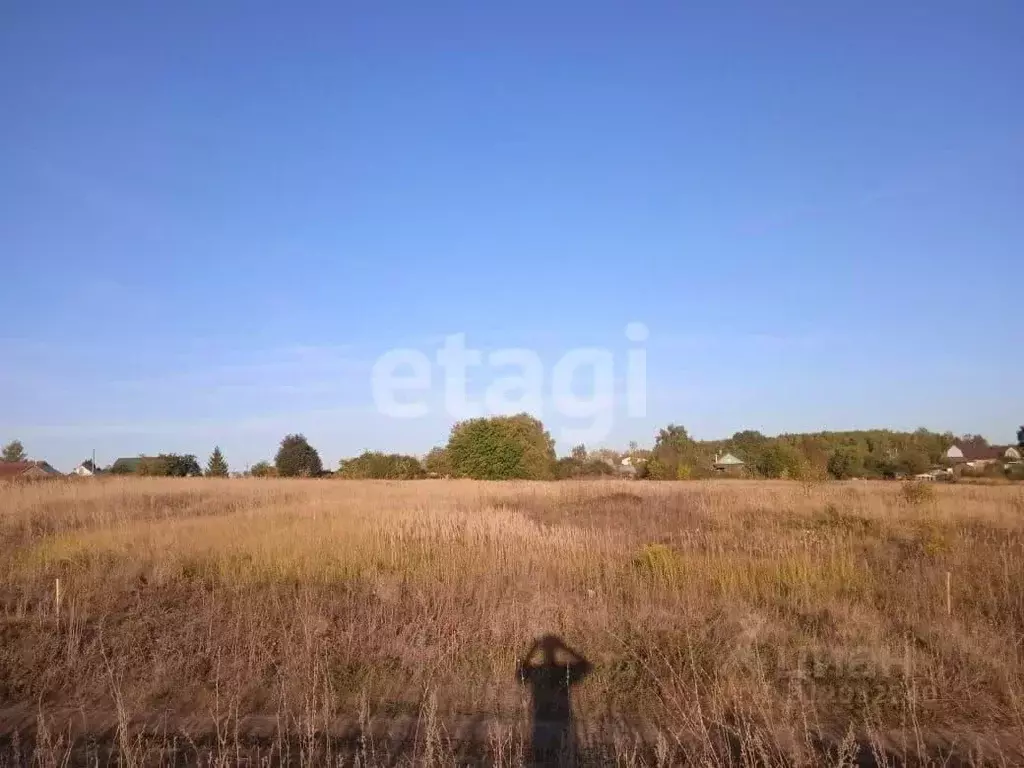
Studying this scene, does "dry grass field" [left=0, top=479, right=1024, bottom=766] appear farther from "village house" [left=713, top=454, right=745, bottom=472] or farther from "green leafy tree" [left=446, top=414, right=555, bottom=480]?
"village house" [left=713, top=454, right=745, bottom=472]

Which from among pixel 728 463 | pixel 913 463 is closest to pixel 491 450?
pixel 913 463

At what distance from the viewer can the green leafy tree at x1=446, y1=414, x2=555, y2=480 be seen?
1928 inches

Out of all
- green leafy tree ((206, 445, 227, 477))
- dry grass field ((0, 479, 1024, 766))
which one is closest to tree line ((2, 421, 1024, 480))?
green leafy tree ((206, 445, 227, 477))

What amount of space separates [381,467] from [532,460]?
1501 cm

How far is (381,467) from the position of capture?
59.2 m

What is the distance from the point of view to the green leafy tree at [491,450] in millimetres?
48969

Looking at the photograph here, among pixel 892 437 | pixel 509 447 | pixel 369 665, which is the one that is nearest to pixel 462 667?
pixel 369 665

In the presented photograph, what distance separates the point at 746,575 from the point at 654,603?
1743 mm

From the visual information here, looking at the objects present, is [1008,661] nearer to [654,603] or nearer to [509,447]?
[654,603]

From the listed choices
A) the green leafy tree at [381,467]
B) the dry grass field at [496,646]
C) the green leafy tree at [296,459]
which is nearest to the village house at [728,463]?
the green leafy tree at [381,467]

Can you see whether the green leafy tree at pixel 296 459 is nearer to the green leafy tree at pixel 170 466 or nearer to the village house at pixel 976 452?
the green leafy tree at pixel 170 466

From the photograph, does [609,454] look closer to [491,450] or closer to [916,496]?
[491,450]

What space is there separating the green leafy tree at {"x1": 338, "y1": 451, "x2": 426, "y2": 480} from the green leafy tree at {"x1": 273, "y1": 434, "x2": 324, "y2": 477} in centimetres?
351

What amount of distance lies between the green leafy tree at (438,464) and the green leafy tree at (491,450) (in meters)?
1.99
